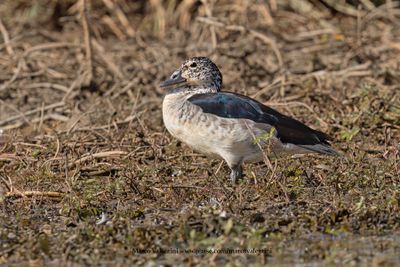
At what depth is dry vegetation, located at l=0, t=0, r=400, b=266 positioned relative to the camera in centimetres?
608

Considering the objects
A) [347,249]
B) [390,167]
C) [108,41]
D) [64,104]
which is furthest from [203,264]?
[108,41]

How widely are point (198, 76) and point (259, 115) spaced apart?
976mm

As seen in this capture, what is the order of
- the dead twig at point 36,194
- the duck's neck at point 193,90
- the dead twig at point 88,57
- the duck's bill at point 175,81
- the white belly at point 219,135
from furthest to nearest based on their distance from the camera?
1. the dead twig at point 88,57
2. the duck's bill at point 175,81
3. the duck's neck at point 193,90
4. the white belly at point 219,135
5. the dead twig at point 36,194

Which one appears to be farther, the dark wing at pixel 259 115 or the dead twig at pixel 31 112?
the dead twig at pixel 31 112

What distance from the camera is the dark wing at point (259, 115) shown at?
7504 millimetres

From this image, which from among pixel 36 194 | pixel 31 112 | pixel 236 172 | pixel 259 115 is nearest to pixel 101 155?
pixel 36 194

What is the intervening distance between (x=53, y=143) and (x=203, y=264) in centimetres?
365

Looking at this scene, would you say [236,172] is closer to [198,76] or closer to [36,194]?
[198,76]

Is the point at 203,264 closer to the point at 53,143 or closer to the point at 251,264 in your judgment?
the point at 251,264

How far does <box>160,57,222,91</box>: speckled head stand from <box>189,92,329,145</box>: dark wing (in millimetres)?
661

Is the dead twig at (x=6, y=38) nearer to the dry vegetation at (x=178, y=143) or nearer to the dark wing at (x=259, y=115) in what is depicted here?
the dry vegetation at (x=178, y=143)

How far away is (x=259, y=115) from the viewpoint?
24.8ft

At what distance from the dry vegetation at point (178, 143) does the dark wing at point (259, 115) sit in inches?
10.9

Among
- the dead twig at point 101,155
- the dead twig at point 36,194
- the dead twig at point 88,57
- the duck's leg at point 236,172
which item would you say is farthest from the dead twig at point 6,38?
the duck's leg at point 236,172
